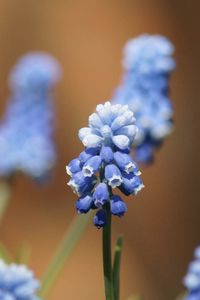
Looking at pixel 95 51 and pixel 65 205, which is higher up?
pixel 95 51

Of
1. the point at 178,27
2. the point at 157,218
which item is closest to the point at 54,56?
the point at 178,27

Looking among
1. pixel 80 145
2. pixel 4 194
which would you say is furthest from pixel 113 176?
pixel 80 145

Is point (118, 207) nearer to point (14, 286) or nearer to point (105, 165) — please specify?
point (105, 165)

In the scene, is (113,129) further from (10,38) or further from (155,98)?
(10,38)

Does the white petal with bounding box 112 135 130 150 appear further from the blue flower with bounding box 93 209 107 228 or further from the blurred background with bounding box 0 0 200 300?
the blurred background with bounding box 0 0 200 300

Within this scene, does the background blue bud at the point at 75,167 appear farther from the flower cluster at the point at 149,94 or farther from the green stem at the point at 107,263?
the flower cluster at the point at 149,94

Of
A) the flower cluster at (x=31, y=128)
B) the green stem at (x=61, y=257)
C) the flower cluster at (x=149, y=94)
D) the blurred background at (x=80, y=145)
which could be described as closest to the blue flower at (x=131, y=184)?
the green stem at (x=61, y=257)
